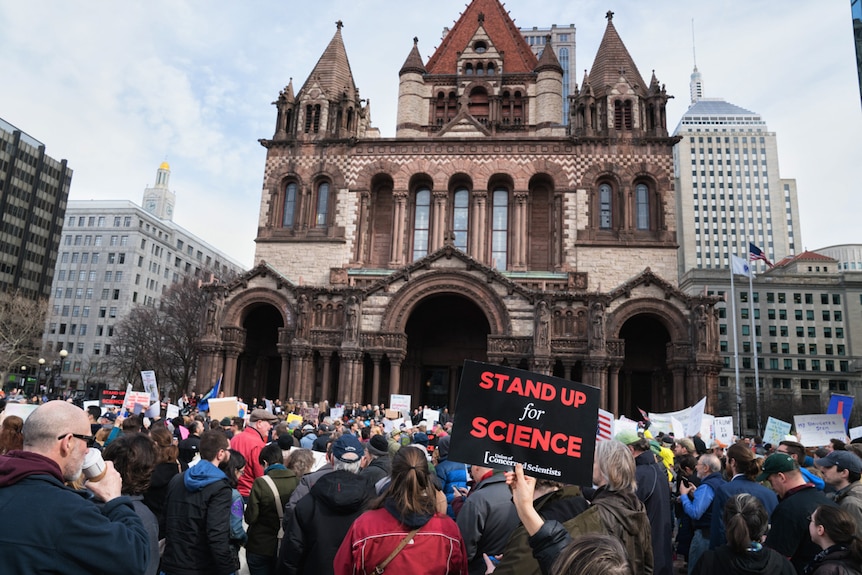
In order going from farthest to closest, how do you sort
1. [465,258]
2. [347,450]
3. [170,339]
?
1. [170,339]
2. [465,258]
3. [347,450]

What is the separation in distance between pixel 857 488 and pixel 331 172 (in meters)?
34.9

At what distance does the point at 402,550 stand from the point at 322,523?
150 cm

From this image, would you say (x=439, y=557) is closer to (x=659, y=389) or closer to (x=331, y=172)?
(x=659, y=389)

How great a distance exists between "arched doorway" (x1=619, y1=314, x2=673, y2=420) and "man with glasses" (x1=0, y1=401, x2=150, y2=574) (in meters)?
31.7

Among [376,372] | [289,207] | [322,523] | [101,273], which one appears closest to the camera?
[322,523]

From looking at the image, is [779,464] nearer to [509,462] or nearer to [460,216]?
[509,462]

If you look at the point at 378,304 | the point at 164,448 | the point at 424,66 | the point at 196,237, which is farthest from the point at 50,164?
the point at 164,448

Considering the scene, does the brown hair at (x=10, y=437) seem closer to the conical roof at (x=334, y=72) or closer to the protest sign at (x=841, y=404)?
the protest sign at (x=841, y=404)

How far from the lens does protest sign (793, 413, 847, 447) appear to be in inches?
481

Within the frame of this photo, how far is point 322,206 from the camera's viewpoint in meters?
37.8

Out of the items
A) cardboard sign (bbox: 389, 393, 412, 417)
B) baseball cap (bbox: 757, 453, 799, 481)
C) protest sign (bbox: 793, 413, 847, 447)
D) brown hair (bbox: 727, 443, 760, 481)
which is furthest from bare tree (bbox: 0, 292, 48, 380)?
baseball cap (bbox: 757, 453, 799, 481)

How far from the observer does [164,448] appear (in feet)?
20.3

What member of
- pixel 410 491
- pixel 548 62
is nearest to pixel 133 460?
pixel 410 491

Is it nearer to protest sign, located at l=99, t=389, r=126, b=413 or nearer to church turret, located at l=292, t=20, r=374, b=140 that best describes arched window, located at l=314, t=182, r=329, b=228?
church turret, located at l=292, t=20, r=374, b=140
